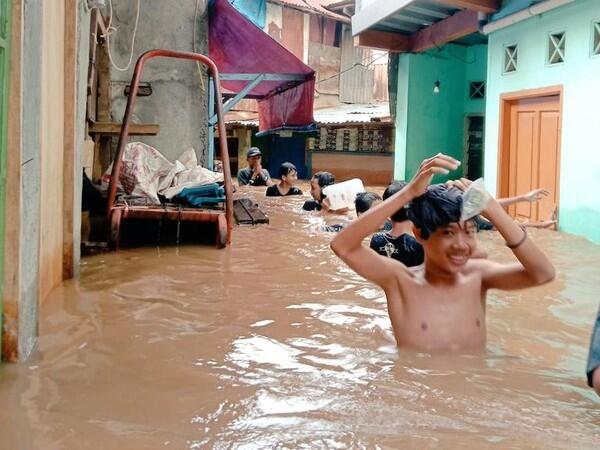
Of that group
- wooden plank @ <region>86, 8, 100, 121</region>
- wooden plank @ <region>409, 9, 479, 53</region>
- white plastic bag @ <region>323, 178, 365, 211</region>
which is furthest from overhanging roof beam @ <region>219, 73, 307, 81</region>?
wooden plank @ <region>409, 9, 479, 53</region>

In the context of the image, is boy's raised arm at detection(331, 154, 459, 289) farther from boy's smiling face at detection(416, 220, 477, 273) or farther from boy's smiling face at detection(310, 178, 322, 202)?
boy's smiling face at detection(310, 178, 322, 202)

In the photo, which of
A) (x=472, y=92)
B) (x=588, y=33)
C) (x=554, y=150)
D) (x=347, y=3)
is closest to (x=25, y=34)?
(x=588, y=33)

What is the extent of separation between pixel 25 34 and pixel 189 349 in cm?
171

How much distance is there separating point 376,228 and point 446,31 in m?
10.9

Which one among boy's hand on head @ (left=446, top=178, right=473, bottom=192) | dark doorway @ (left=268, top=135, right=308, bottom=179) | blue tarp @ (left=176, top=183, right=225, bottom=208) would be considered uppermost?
dark doorway @ (left=268, top=135, right=308, bottom=179)

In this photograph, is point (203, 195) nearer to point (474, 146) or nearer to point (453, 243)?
point (453, 243)

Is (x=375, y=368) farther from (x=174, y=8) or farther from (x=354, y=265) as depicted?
(x=174, y=8)

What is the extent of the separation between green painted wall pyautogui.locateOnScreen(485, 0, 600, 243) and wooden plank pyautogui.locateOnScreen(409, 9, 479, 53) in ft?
6.76

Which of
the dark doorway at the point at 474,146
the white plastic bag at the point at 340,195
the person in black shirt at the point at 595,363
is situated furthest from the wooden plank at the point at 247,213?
the person in black shirt at the point at 595,363

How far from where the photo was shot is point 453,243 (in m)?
2.90

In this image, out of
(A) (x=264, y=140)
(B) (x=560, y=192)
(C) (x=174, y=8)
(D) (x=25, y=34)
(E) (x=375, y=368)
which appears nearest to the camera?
(D) (x=25, y=34)

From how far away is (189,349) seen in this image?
339cm

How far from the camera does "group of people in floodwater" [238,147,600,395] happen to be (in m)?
2.80

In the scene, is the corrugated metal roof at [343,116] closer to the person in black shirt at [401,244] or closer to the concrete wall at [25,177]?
the person in black shirt at [401,244]
